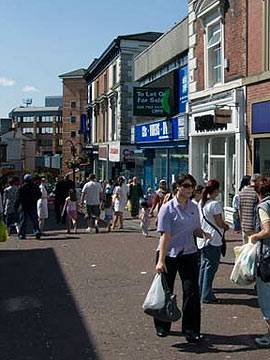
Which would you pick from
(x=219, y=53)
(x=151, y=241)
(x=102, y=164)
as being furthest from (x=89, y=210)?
(x=102, y=164)

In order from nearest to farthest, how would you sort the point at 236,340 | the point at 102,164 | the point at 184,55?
1. the point at 236,340
2. the point at 184,55
3. the point at 102,164

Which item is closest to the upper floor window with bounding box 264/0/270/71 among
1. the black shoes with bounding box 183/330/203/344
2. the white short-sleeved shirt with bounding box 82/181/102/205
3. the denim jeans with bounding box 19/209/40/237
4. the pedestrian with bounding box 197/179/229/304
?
the white short-sleeved shirt with bounding box 82/181/102/205

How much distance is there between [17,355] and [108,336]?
3.49ft

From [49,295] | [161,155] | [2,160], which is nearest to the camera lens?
[49,295]

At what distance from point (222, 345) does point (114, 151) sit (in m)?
34.7

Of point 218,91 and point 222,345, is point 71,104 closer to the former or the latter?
point 218,91

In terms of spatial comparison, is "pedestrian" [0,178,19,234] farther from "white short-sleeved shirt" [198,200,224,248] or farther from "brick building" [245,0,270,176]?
"white short-sleeved shirt" [198,200,224,248]

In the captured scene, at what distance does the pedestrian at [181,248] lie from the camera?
6732 millimetres

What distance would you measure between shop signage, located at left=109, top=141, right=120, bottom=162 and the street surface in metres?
26.3

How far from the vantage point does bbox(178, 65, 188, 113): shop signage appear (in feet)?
79.3

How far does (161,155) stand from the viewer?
28.9m

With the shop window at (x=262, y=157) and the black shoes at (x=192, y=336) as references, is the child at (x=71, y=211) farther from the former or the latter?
the black shoes at (x=192, y=336)

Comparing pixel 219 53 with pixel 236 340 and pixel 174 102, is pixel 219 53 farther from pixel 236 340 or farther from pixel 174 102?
pixel 236 340

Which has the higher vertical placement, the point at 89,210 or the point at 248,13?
the point at 248,13
